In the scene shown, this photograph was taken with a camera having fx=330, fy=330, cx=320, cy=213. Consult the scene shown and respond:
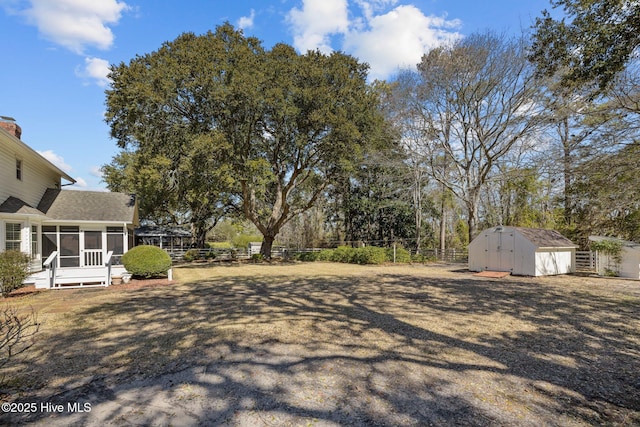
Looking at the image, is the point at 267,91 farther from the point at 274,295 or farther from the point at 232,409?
the point at 232,409

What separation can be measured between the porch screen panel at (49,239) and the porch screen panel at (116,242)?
72.2 inches

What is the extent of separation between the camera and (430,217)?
96.7 ft

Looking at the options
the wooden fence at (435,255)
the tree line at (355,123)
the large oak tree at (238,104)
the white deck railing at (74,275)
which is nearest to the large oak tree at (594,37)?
the tree line at (355,123)

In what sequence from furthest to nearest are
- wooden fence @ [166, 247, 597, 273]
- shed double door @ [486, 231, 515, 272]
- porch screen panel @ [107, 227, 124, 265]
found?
wooden fence @ [166, 247, 597, 273] → shed double door @ [486, 231, 515, 272] → porch screen panel @ [107, 227, 124, 265]

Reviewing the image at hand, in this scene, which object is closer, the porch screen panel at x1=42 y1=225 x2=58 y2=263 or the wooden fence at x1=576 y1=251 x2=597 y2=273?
the porch screen panel at x1=42 y1=225 x2=58 y2=263

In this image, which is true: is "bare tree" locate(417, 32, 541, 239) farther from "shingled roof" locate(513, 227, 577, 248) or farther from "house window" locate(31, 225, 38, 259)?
"house window" locate(31, 225, 38, 259)

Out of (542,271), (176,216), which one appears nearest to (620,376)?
(542,271)

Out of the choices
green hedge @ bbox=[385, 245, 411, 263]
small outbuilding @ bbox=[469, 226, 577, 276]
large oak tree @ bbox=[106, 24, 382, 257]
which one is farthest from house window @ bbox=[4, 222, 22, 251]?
small outbuilding @ bbox=[469, 226, 577, 276]

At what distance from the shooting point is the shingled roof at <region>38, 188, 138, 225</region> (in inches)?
542

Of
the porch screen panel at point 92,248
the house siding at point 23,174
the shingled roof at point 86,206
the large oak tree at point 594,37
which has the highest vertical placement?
the large oak tree at point 594,37

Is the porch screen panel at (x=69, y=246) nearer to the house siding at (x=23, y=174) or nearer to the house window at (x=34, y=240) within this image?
the house window at (x=34, y=240)

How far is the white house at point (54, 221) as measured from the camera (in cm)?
1140

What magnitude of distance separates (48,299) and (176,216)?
90.0ft

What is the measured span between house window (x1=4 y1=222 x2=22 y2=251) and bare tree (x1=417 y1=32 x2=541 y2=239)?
1977 centimetres
